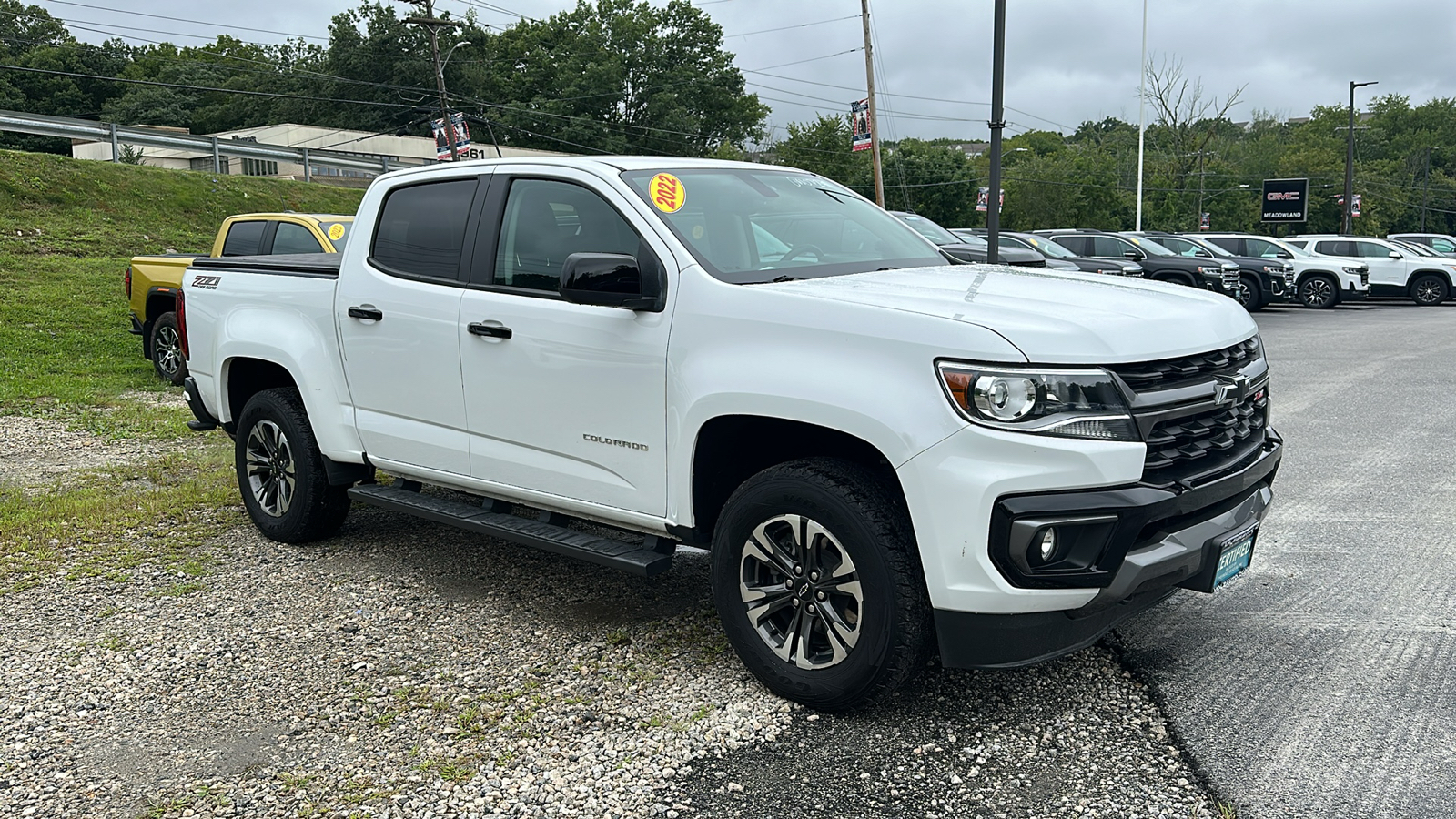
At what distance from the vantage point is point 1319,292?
84.3 feet

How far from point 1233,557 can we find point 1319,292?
2497cm

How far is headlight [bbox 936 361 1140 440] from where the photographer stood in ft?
10.8

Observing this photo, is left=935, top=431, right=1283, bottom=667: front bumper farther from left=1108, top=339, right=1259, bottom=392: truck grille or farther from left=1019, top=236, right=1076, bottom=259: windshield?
left=1019, top=236, right=1076, bottom=259: windshield

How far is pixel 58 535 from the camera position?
20.0ft

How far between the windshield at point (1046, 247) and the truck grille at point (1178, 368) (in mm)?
18452

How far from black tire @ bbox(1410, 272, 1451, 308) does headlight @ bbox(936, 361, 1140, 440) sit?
2680cm

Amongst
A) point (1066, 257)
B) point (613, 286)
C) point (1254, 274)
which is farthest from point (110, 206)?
point (1254, 274)

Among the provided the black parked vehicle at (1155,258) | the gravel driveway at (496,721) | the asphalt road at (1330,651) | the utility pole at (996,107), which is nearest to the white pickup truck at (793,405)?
the gravel driveway at (496,721)

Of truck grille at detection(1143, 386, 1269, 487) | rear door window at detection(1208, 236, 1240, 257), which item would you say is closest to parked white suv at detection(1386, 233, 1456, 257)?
rear door window at detection(1208, 236, 1240, 257)

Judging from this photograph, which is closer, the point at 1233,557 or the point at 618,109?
the point at 1233,557

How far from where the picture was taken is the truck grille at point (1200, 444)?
346 cm

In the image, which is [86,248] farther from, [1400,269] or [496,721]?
[1400,269]

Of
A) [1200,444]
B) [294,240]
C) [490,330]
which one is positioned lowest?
[1200,444]

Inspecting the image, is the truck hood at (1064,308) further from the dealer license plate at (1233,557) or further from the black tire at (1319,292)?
the black tire at (1319,292)
